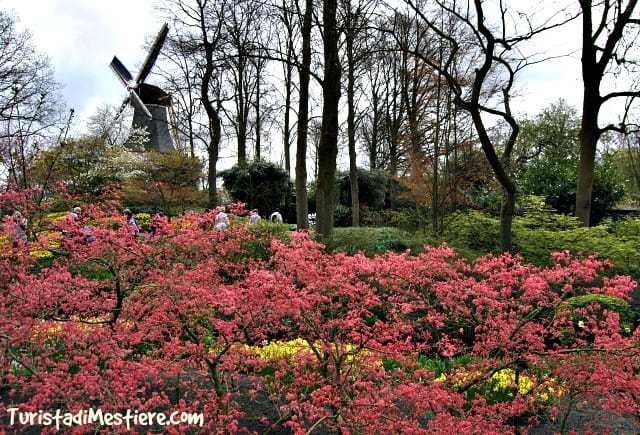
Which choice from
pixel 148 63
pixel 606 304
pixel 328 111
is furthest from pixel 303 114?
pixel 148 63

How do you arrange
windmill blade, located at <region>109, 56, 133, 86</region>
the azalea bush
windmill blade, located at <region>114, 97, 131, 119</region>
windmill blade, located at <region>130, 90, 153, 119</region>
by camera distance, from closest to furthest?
1. the azalea bush
2. windmill blade, located at <region>130, 90, 153, 119</region>
3. windmill blade, located at <region>114, 97, 131, 119</region>
4. windmill blade, located at <region>109, 56, 133, 86</region>

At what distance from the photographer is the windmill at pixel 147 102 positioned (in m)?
28.6

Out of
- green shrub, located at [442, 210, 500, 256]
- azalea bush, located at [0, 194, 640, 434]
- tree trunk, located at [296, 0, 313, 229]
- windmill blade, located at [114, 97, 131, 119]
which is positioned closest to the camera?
azalea bush, located at [0, 194, 640, 434]

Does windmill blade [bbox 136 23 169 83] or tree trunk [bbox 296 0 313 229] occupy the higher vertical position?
windmill blade [bbox 136 23 169 83]

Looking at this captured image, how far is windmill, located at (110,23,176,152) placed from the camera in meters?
28.6

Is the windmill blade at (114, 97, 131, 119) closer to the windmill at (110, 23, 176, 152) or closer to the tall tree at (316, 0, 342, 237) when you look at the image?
the windmill at (110, 23, 176, 152)

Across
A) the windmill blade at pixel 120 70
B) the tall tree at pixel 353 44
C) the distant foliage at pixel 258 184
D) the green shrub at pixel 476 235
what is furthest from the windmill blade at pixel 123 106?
the green shrub at pixel 476 235

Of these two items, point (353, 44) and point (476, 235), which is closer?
point (476, 235)

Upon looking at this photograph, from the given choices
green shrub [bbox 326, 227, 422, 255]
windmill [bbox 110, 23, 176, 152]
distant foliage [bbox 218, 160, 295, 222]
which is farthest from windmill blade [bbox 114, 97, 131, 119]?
green shrub [bbox 326, 227, 422, 255]

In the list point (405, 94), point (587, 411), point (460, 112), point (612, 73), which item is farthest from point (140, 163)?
point (587, 411)

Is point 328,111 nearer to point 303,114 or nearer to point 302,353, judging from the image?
point 303,114

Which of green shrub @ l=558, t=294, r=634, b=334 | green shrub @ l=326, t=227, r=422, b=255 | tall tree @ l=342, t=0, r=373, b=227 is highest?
tall tree @ l=342, t=0, r=373, b=227

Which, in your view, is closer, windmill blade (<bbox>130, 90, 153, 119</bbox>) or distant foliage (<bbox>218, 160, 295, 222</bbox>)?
distant foliage (<bbox>218, 160, 295, 222</bbox>)

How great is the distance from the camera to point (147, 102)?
1192 inches
